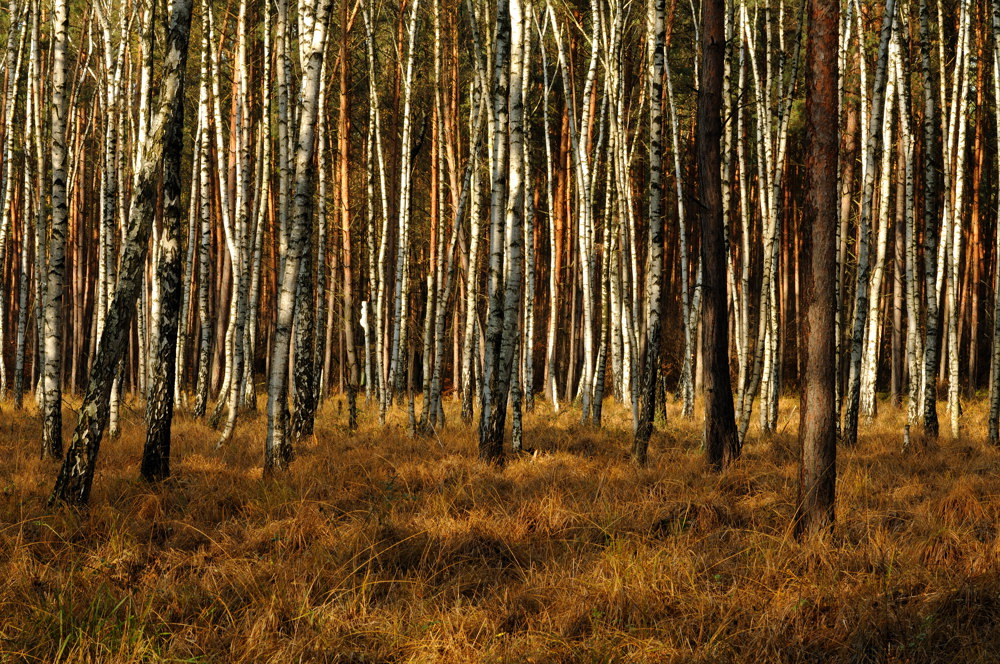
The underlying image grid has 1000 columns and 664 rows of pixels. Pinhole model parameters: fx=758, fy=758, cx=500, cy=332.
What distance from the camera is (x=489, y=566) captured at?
185 inches

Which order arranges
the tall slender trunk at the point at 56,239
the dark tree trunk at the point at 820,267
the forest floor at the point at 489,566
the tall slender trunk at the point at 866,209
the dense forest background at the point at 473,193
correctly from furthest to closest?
the tall slender trunk at the point at 866,209 < the dense forest background at the point at 473,193 < the tall slender trunk at the point at 56,239 < the dark tree trunk at the point at 820,267 < the forest floor at the point at 489,566

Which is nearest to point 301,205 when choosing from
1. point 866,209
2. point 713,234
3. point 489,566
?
point 489,566

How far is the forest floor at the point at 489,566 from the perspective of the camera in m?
3.58

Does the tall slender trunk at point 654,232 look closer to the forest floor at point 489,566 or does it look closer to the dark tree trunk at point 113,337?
the forest floor at point 489,566

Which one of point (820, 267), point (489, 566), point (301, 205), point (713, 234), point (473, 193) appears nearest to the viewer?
point (489, 566)

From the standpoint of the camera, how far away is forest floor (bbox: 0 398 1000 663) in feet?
11.8

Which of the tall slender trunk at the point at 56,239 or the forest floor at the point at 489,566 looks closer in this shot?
the forest floor at the point at 489,566

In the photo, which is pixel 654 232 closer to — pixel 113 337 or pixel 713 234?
pixel 713 234

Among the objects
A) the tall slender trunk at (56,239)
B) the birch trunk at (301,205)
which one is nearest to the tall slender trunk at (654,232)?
the birch trunk at (301,205)

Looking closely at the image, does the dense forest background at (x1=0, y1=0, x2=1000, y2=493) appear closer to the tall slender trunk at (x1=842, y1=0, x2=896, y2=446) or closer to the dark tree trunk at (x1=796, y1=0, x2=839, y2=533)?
the tall slender trunk at (x1=842, y1=0, x2=896, y2=446)

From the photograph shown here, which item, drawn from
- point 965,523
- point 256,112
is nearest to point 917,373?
point 965,523

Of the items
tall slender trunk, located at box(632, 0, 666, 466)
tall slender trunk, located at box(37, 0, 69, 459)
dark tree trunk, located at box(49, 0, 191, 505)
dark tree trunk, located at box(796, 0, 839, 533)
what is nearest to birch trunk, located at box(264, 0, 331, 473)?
dark tree trunk, located at box(49, 0, 191, 505)

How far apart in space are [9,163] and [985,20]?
17124 millimetres

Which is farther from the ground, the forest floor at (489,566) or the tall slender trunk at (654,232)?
the tall slender trunk at (654,232)
